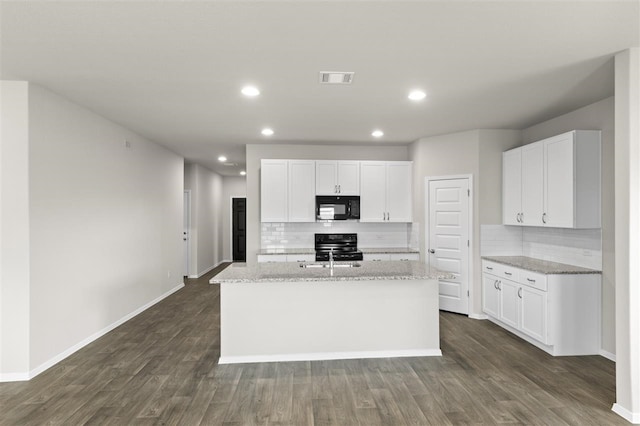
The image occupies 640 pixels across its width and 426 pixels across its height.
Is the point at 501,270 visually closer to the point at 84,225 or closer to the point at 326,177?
the point at 326,177

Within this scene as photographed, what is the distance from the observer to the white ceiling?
2.12 m

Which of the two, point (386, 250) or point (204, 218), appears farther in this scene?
point (204, 218)

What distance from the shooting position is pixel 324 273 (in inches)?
139

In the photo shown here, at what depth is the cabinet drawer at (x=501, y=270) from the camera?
4276mm

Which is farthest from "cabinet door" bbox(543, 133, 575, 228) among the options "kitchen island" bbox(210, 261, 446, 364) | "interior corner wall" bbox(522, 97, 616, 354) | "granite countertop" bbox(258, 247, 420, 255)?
"granite countertop" bbox(258, 247, 420, 255)

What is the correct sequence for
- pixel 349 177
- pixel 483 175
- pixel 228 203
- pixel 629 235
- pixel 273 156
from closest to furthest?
pixel 629 235, pixel 483 175, pixel 349 177, pixel 273 156, pixel 228 203

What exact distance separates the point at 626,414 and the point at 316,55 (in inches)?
139

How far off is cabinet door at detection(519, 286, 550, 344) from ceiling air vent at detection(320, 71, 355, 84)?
3.03m

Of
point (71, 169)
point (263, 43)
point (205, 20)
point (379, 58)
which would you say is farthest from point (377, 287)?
point (71, 169)

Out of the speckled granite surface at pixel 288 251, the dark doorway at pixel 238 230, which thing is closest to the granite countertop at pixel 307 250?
the speckled granite surface at pixel 288 251

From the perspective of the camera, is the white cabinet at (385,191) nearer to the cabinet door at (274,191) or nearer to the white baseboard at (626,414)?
the cabinet door at (274,191)

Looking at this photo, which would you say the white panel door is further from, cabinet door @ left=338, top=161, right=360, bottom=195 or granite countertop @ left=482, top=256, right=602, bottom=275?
cabinet door @ left=338, top=161, right=360, bottom=195

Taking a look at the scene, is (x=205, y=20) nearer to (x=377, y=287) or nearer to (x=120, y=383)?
(x=377, y=287)

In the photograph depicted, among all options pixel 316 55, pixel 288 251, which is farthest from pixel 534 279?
pixel 288 251
